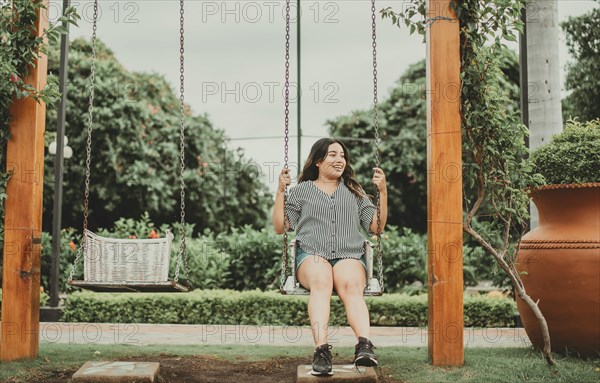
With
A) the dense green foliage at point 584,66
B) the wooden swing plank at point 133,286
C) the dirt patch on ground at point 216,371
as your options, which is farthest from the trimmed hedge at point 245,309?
the dense green foliage at point 584,66

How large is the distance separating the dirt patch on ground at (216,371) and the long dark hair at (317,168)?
44.3 inches

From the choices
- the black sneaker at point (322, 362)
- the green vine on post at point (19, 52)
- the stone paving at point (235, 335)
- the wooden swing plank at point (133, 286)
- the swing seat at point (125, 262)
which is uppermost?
the green vine on post at point (19, 52)

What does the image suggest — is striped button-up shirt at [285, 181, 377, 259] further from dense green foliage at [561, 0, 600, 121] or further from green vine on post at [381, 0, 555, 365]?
dense green foliage at [561, 0, 600, 121]

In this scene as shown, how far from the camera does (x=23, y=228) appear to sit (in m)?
4.31

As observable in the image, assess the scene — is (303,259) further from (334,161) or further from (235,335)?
(235,335)

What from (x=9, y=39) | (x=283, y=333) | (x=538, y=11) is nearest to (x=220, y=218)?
(x=283, y=333)

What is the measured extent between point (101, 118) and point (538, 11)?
→ 8.30 meters

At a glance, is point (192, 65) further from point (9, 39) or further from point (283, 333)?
point (9, 39)

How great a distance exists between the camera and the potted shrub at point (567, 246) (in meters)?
4.19

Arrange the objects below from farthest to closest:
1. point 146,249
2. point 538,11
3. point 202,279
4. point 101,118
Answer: point 101,118
point 202,279
point 538,11
point 146,249

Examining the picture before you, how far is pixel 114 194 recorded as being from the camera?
40.8 feet

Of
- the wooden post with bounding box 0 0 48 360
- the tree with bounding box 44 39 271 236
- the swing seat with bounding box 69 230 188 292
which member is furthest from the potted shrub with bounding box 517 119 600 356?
the tree with bounding box 44 39 271 236

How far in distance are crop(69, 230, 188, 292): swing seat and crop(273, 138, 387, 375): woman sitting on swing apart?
755 millimetres

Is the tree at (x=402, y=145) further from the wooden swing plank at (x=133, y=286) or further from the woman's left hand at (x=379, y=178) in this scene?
the wooden swing plank at (x=133, y=286)
